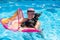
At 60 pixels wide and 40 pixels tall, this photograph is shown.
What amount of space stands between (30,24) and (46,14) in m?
0.19

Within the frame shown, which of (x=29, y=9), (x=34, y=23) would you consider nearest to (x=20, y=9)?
(x=29, y=9)

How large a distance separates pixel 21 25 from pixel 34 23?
0.42 ft

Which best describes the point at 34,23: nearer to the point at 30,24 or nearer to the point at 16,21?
the point at 30,24

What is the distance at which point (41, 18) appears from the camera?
1.30 m

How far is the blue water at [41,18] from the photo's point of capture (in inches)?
50.3

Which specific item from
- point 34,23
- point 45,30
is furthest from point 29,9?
point 45,30

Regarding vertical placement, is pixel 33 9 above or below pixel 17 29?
above

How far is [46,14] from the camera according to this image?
1.31 meters

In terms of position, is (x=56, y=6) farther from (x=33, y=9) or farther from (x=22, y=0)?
(x=22, y=0)

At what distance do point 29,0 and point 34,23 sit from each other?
24cm

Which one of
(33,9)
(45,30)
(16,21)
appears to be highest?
(33,9)

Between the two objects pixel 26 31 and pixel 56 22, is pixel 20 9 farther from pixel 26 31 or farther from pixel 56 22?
pixel 56 22

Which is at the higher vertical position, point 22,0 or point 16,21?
point 22,0

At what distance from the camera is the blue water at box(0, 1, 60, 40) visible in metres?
1.28
